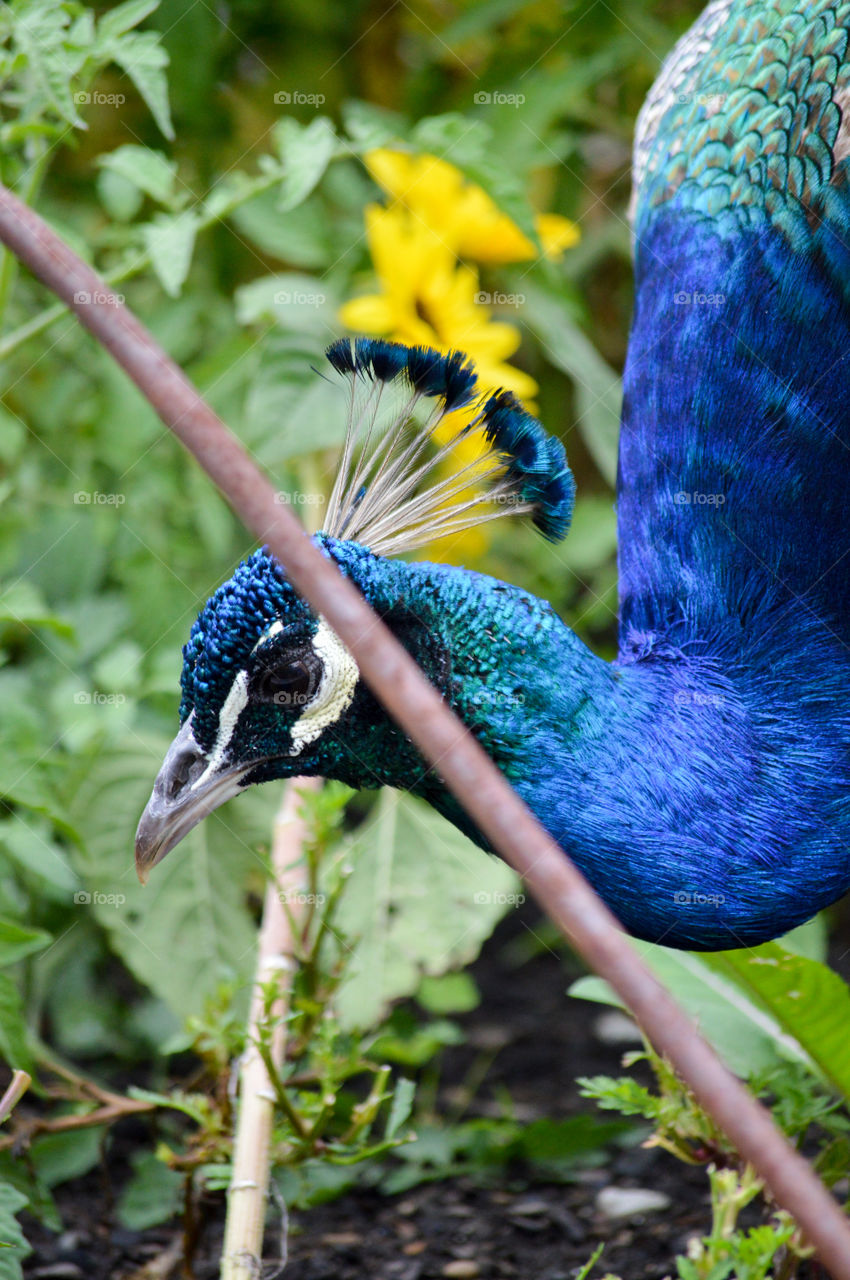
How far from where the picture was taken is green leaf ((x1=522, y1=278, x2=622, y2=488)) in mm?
2689

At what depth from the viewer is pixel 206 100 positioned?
9.64ft

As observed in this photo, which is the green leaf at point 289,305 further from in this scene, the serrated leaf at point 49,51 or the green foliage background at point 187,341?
the serrated leaf at point 49,51

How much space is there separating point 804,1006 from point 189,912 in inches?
39.8

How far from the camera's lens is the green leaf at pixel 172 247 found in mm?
1933

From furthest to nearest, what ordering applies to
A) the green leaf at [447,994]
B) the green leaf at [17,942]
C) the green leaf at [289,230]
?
the green leaf at [289,230] < the green leaf at [447,994] < the green leaf at [17,942]

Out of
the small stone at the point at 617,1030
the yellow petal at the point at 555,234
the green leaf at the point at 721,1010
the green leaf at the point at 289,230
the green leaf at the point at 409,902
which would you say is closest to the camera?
the green leaf at the point at 721,1010

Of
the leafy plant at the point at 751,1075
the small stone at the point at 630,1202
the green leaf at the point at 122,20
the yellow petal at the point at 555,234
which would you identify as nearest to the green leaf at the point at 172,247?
the green leaf at the point at 122,20

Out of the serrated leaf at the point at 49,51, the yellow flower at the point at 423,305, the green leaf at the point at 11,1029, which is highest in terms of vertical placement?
the yellow flower at the point at 423,305

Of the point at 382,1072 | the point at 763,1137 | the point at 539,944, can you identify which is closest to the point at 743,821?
the point at 382,1072

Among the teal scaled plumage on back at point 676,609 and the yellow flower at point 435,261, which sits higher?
the yellow flower at point 435,261

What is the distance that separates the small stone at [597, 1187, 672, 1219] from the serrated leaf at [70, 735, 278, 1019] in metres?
0.66

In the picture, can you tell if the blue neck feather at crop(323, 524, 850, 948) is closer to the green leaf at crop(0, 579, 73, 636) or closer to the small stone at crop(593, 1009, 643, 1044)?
the green leaf at crop(0, 579, 73, 636)

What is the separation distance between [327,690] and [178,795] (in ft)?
0.68

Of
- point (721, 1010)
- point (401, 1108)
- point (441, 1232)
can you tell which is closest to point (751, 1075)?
point (721, 1010)
